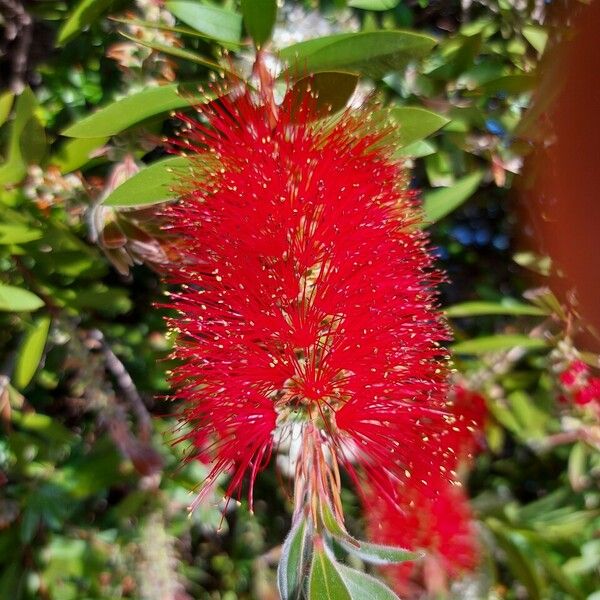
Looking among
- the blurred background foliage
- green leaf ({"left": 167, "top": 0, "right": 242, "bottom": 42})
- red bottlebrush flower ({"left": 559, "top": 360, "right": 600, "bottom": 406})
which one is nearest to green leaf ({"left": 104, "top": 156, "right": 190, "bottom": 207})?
the blurred background foliage

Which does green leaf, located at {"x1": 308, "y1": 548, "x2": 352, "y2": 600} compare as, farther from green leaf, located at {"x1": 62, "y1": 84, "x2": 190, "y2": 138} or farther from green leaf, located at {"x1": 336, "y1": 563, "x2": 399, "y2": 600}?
green leaf, located at {"x1": 62, "y1": 84, "x2": 190, "y2": 138}

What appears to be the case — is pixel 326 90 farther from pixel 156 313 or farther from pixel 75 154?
pixel 156 313

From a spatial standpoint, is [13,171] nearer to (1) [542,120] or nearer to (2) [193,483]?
(2) [193,483]

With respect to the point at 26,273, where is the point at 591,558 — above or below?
below

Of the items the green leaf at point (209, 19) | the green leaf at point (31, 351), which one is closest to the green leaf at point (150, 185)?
the green leaf at point (209, 19)

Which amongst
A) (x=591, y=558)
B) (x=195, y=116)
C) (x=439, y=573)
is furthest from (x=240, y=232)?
(x=591, y=558)

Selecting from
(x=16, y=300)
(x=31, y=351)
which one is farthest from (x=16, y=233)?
(x=31, y=351)

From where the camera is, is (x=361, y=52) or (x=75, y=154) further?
(x=75, y=154)
